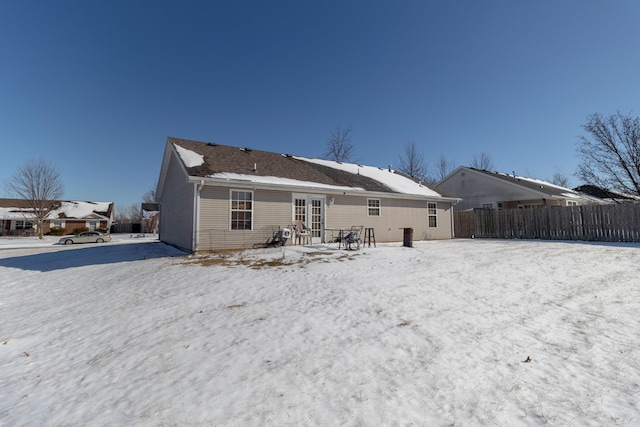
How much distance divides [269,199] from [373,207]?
5610mm

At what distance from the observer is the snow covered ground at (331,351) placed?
95.5 inches

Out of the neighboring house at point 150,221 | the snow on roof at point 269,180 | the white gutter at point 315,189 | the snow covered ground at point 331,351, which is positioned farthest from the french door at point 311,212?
the neighboring house at point 150,221

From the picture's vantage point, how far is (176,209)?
1386cm

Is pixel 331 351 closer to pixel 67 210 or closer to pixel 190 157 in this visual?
pixel 190 157

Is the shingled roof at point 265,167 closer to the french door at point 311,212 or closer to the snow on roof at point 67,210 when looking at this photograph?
the french door at point 311,212

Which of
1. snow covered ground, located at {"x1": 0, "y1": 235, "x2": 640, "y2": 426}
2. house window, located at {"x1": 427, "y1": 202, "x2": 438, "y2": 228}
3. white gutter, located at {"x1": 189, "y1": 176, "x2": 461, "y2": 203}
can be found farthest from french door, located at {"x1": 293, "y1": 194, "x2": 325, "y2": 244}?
house window, located at {"x1": 427, "y1": 202, "x2": 438, "y2": 228}

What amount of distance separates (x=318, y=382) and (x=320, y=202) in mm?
10626

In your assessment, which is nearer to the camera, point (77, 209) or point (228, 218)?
point (228, 218)

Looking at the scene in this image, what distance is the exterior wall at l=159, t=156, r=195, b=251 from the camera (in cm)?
1141

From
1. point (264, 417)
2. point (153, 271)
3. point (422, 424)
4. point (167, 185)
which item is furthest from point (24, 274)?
point (422, 424)

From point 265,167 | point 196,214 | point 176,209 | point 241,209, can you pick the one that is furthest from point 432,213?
point 176,209

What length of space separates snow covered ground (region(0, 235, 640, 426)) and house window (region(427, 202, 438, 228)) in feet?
33.3

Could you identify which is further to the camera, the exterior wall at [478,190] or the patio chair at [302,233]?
the exterior wall at [478,190]

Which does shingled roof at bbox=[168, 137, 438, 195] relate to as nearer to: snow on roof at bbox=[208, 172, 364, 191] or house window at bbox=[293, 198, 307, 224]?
snow on roof at bbox=[208, 172, 364, 191]
